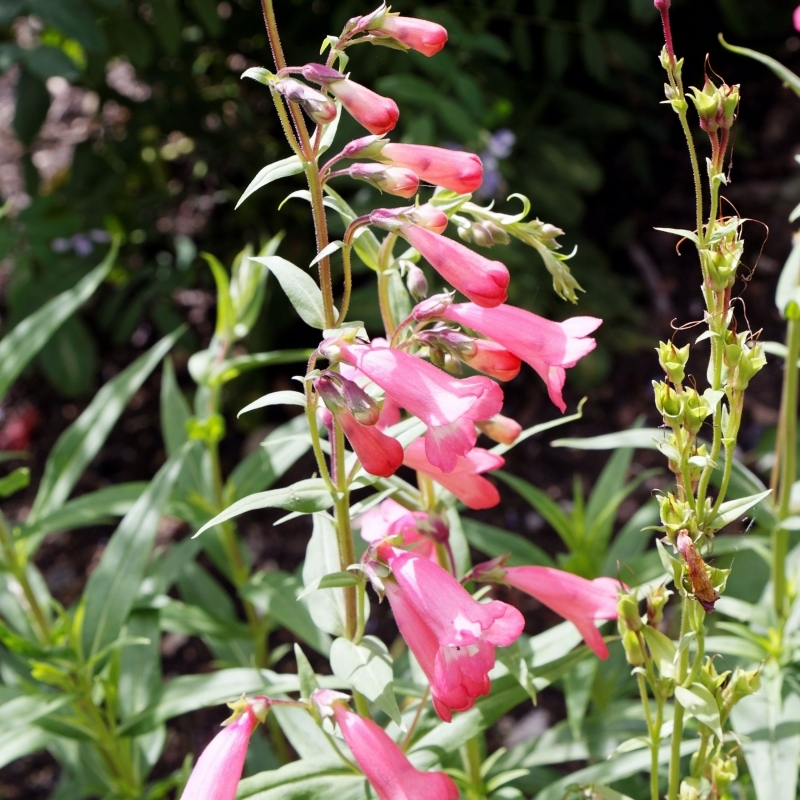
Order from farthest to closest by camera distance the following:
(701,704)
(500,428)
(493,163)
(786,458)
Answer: (493,163)
(786,458)
(500,428)
(701,704)

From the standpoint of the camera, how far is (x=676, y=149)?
4.54 metres

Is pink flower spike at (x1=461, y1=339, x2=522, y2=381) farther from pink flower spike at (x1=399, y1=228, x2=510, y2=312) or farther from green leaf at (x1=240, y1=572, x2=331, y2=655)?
green leaf at (x1=240, y1=572, x2=331, y2=655)

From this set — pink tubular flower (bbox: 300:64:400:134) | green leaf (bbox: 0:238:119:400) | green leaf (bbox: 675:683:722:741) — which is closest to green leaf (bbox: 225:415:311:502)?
green leaf (bbox: 0:238:119:400)

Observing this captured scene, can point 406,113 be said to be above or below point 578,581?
above

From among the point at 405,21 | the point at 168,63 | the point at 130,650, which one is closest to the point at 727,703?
the point at 405,21

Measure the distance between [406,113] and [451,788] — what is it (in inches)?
93.3

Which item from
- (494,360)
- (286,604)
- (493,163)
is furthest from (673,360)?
(493,163)

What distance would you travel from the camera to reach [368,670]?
1.41 meters

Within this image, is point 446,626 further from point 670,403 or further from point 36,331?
point 36,331

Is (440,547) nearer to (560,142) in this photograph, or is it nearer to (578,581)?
(578,581)

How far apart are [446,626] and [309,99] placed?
0.72 m

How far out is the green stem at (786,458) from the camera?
1.98 metres

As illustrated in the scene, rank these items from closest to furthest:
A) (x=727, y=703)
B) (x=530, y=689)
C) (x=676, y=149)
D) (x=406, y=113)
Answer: (x=727, y=703) < (x=530, y=689) < (x=406, y=113) < (x=676, y=149)

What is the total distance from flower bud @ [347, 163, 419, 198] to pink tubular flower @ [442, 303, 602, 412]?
0.62 ft
